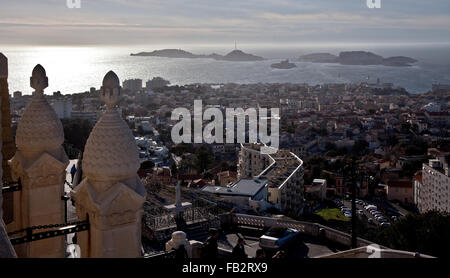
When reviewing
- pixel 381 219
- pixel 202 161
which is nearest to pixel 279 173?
pixel 381 219

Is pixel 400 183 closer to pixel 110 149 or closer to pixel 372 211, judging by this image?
pixel 372 211

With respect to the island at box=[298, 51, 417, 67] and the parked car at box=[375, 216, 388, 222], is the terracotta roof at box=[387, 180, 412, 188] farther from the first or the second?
the island at box=[298, 51, 417, 67]

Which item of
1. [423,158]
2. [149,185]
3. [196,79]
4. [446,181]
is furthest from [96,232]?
[196,79]

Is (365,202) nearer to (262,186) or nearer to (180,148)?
(262,186)

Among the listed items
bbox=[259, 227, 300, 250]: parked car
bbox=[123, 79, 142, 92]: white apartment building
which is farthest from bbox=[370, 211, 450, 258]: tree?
bbox=[123, 79, 142, 92]: white apartment building

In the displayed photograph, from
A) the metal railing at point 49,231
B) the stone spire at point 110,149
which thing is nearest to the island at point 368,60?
the stone spire at point 110,149

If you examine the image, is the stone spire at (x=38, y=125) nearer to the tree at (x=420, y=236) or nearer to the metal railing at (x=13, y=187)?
the metal railing at (x=13, y=187)

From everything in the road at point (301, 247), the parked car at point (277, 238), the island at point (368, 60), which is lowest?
the road at point (301, 247)

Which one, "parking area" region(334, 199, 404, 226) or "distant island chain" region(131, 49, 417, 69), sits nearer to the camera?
"parking area" region(334, 199, 404, 226)
